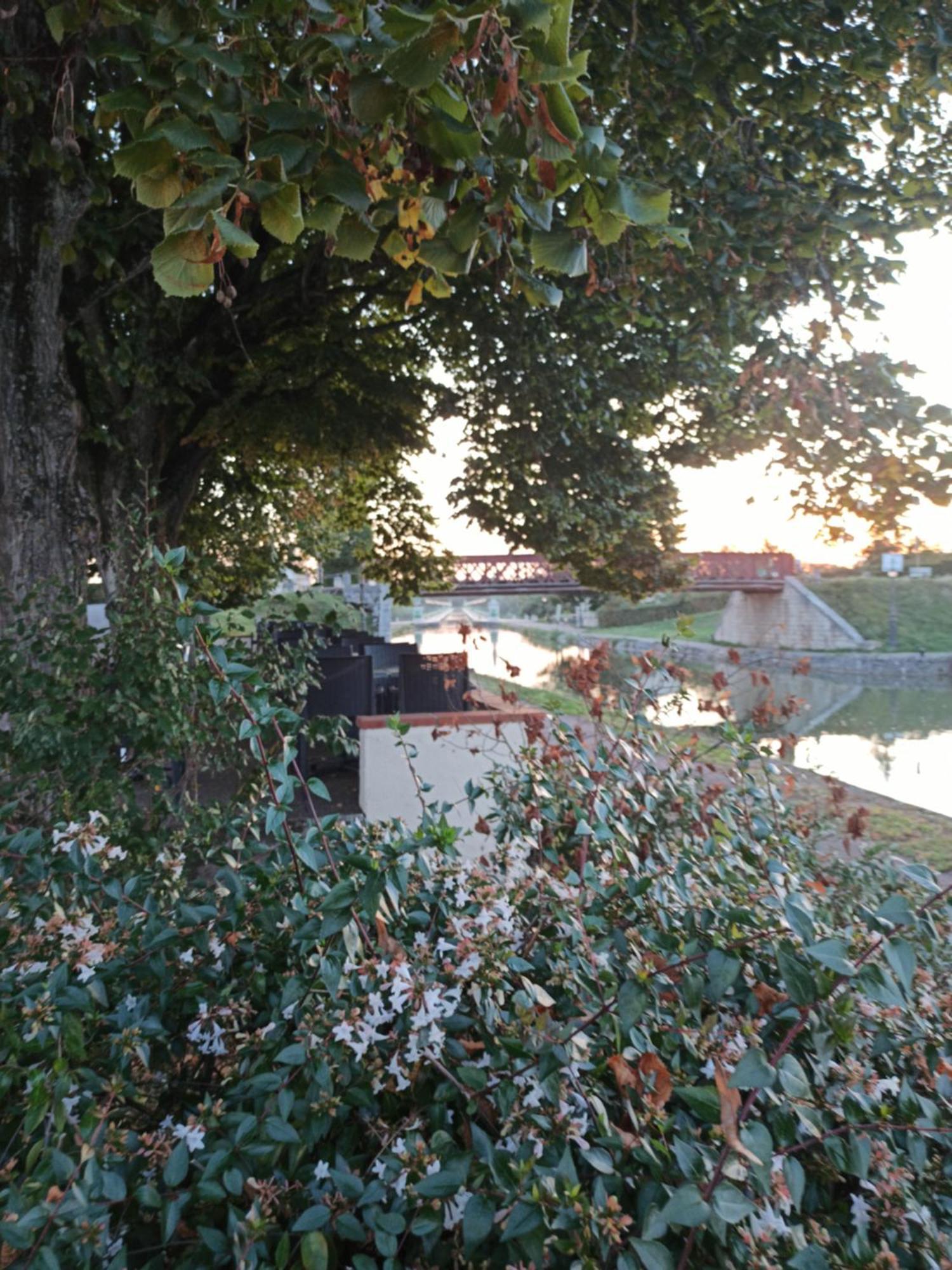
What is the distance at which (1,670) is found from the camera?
2.88m

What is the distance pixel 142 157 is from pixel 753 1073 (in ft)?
5.35

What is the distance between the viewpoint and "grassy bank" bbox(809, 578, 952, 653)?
103 ft

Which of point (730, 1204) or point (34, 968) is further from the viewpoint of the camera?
point (34, 968)

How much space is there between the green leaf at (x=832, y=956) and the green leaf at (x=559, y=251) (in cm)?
124

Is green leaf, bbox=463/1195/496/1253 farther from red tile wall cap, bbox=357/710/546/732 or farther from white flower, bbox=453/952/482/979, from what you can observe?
red tile wall cap, bbox=357/710/546/732

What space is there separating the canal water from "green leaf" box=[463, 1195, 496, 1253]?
1629 mm

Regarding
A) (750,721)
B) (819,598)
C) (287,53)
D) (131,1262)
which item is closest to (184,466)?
(287,53)

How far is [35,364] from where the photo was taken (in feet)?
14.0

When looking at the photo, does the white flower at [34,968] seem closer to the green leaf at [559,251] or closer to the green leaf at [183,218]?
the green leaf at [183,218]

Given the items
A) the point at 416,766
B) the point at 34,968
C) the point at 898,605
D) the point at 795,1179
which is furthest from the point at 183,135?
the point at 898,605

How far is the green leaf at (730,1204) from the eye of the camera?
80 centimetres

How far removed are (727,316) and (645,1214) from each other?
4.20 m

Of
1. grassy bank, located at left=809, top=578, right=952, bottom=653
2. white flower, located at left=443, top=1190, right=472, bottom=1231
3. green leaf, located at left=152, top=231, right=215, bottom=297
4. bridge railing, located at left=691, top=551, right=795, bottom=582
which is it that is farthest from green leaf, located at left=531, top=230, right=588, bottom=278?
grassy bank, located at left=809, top=578, right=952, bottom=653

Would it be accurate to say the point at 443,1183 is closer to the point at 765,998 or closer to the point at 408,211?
the point at 765,998
